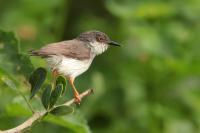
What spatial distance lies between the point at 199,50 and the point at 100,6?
1.54m

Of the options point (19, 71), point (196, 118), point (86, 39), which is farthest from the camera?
point (196, 118)

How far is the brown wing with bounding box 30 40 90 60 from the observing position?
406cm

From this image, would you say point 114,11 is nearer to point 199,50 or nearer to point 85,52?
point 199,50

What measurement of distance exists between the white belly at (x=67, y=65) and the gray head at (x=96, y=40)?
53cm

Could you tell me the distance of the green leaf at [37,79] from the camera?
3.15m

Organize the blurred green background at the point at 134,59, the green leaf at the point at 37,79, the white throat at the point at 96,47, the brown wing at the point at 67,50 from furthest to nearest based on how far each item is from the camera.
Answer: the blurred green background at the point at 134,59, the white throat at the point at 96,47, the brown wing at the point at 67,50, the green leaf at the point at 37,79

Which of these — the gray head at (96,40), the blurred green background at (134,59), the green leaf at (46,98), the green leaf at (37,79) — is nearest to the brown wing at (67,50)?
the gray head at (96,40)

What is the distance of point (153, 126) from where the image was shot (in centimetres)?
770

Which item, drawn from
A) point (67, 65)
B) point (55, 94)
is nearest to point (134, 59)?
point (67, 65)

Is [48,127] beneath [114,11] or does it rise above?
beneath

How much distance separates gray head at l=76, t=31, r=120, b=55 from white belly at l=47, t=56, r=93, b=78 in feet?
1.74

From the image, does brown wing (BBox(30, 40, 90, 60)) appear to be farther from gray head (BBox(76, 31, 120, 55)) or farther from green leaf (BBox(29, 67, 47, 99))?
green leaf (BBox(29, 67, 47, 99))

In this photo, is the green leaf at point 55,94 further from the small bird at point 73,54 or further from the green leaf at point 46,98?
the small bird at point 73,54

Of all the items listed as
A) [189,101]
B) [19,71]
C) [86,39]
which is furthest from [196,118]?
[19,71]
